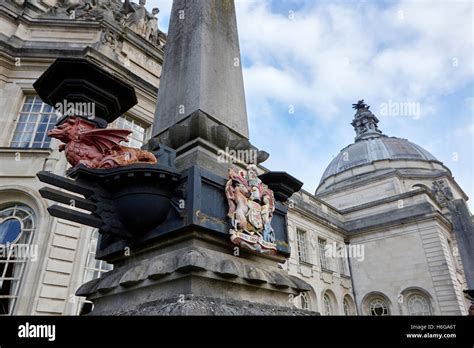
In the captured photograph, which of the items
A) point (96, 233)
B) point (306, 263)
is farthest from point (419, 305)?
point (96, 233)

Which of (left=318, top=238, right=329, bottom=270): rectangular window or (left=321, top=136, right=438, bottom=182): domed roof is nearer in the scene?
(left=318, top=238, right=329, bottom=270): rectangular window

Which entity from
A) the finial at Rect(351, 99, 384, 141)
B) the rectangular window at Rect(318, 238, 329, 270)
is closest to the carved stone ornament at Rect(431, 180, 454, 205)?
the rectangular window at Rect(318, 238, 329, 270)

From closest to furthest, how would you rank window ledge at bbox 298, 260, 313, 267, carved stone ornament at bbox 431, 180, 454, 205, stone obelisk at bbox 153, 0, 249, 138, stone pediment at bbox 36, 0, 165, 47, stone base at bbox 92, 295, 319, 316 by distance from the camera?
stone base at bbox 92, 295, 319, 316
stone obelisk at bbox 153, 0, 249, 138
stone pediment at bbox 36, 0, 165, 47
window ledge at bbox 298, 260, 313, 267
carved stone ornament at bbox 431, 180, 454, 205

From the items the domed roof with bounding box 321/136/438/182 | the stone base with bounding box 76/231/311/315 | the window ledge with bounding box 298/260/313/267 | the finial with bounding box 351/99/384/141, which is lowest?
the stone base with bounding box 76/231/311/315

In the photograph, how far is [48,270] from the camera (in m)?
9.27

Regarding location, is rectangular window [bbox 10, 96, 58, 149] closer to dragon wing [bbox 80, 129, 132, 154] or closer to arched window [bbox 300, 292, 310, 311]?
dragon wing [bbox 80, 129, 132, 154]

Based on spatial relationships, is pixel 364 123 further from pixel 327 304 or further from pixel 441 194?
pixel 327 304

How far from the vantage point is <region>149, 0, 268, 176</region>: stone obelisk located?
3.07 meters

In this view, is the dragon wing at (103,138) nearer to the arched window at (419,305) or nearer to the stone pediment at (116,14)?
the stone pediment at (116,14)

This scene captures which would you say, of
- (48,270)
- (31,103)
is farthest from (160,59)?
(48,270)

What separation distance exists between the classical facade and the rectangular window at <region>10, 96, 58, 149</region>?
0.12 feet

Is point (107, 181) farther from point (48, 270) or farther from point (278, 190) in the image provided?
point (48, 270)

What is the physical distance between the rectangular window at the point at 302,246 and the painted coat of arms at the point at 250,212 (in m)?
17.4

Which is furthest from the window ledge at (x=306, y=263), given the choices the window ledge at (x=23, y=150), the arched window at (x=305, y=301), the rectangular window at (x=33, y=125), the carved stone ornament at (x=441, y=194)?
the rectangular window at (x=33, y=125)
